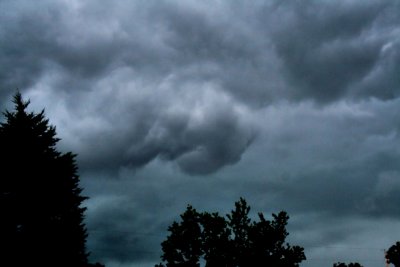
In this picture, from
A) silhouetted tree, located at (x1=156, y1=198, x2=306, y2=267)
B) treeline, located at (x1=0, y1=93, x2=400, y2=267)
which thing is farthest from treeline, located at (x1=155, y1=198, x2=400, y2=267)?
treeline, located at (x1=0, y1=93, x2=400, y2=267)

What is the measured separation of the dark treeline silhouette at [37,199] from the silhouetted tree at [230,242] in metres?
16.1

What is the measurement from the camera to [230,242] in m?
34.7

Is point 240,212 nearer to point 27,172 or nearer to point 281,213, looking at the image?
point 281,213

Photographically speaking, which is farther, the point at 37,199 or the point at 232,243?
the point at 232,243

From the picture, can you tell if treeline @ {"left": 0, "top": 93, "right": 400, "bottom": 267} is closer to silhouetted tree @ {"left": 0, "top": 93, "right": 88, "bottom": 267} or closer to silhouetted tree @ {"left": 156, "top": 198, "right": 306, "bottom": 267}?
silhouetted tree @ {"left": 0, "top": 93, "right": 88, "bottom": 267}

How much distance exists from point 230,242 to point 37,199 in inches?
811

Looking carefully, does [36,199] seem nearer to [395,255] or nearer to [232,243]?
[232,243]

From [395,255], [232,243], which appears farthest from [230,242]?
[395,255]

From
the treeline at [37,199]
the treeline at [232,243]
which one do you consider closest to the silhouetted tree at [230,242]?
the treeline at [232,243]

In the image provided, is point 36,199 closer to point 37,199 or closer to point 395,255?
point 37,199

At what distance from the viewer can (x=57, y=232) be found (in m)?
18.1

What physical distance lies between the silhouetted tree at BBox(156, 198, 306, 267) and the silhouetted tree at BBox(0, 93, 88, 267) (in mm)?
16183

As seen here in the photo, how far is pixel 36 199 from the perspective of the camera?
18188mm

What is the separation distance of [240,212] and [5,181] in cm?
2302
